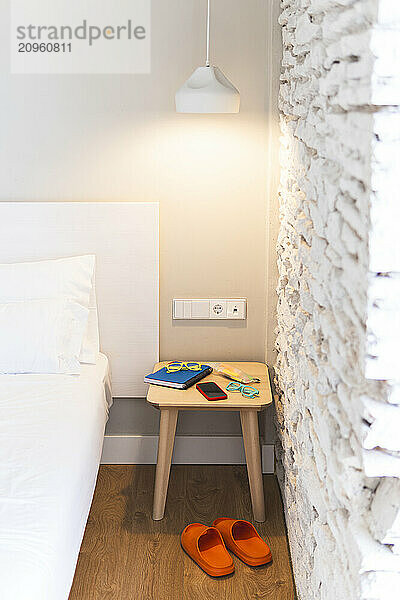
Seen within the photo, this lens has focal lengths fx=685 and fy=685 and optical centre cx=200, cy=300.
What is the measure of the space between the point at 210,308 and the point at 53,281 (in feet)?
2.31

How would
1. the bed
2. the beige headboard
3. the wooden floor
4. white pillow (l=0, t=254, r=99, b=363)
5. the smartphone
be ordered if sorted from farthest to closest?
the beige headboard → white pillow (l=0, t=254, r=99, b=363) → the smartphone → the wooden floor → the bed

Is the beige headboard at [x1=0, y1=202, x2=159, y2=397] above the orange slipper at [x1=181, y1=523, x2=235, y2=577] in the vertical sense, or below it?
above

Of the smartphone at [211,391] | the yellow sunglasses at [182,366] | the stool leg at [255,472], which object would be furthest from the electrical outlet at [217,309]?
the stool leg at [255,472]

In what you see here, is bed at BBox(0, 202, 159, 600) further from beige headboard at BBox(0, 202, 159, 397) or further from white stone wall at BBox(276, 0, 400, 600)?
white stone wall at BBox(276, 0, 400, 600)

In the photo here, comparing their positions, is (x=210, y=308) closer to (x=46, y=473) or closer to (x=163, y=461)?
(x=163, y=461)

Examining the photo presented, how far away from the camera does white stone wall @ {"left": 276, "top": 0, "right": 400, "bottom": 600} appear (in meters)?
1.16

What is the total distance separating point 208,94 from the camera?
2588mm

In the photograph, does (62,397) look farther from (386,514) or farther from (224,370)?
(386,514)

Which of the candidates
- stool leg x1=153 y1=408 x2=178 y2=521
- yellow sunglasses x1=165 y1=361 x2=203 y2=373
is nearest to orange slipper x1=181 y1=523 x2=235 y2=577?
stool leg x1=153 y1=408 x2=178 y2=521

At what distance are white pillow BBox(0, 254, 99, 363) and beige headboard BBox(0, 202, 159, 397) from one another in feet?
0.25

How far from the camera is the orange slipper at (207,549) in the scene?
2.39 metres

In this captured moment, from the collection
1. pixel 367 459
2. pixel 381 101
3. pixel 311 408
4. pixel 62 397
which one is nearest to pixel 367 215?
pixel 381 101

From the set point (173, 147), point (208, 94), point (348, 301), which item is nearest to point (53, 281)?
point (173, 147)

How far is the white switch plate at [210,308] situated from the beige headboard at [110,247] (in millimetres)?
109
